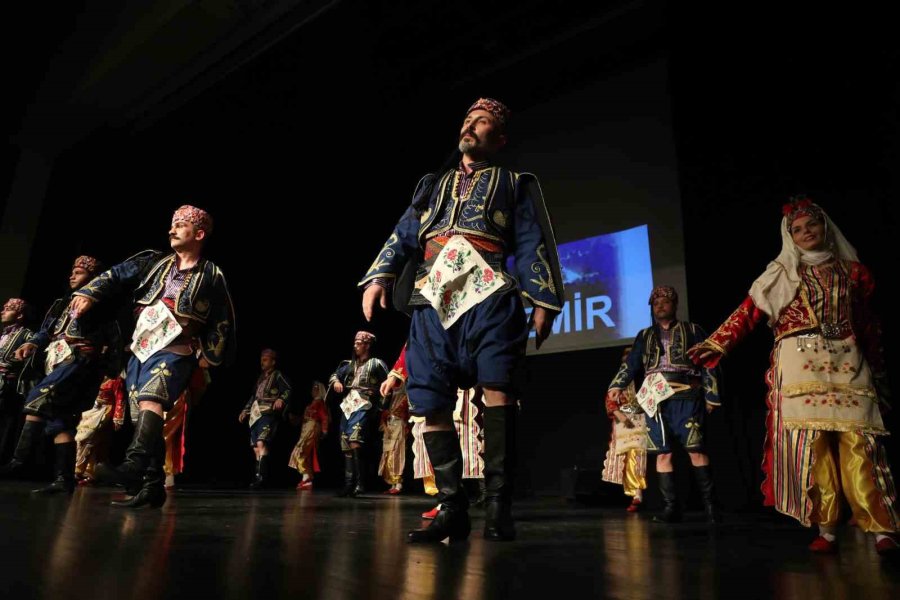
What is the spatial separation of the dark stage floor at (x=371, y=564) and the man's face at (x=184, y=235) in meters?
1.40

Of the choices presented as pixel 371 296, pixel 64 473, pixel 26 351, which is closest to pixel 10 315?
pixel 26 351

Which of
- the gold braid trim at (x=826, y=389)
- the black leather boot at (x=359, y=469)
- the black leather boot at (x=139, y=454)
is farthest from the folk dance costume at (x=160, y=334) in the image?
the black leather boot at (x=359, y=469)

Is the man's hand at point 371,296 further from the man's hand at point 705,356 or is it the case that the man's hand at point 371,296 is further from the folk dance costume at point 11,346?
the folk dance costume at point 11,346

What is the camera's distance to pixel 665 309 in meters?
4.33

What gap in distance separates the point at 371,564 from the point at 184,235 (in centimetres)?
241

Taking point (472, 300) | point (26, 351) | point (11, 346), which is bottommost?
point (472, 300)

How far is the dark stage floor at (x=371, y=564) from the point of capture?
107 centimetres

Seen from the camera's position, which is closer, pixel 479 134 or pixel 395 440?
pixel 479 134

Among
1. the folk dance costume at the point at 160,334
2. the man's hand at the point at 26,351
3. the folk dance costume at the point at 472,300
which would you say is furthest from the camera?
the man's hand at the point at 26,351

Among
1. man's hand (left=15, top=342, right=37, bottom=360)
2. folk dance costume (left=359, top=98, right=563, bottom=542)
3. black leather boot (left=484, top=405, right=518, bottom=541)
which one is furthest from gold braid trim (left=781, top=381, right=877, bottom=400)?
man's hand (left=15, top=342, right=37, bottom=360)

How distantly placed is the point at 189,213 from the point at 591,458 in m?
4.64

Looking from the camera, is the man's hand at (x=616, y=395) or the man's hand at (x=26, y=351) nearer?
the man's hand at (x=26, y=351)

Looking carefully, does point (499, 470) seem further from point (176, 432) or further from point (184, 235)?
point (176, 432)

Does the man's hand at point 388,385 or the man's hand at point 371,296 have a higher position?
the man's hand at point 371,296
